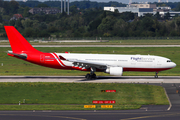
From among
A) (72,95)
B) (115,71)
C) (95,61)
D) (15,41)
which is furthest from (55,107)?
(15,41)

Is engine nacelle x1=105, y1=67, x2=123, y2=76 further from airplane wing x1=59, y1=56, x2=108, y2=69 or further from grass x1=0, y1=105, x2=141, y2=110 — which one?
grass x1=0, y1=105, x2=141, y2=110

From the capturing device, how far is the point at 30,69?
59.6 meters

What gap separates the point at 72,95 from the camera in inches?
1350

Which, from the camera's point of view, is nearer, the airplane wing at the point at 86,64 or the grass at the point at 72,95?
the grass at the point at 72,95

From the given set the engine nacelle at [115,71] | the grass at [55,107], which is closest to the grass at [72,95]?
the grass at [55,107]

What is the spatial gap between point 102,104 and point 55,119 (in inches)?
305

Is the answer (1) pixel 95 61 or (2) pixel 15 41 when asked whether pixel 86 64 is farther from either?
(2) pixel 15 41

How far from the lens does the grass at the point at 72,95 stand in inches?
1192

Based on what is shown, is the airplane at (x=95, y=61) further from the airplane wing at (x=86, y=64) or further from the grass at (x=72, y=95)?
the grass at (x=72, y=95)

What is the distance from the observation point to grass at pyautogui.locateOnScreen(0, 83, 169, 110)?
30.3 m

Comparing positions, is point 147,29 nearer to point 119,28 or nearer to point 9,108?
point 119,28

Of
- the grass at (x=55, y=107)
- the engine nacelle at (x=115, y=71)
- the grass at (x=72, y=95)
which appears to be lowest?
the grass at (x=72, y=95)

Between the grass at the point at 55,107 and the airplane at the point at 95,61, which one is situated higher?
the airplane at the point at 95,61

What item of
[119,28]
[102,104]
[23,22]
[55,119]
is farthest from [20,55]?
[23,22]
